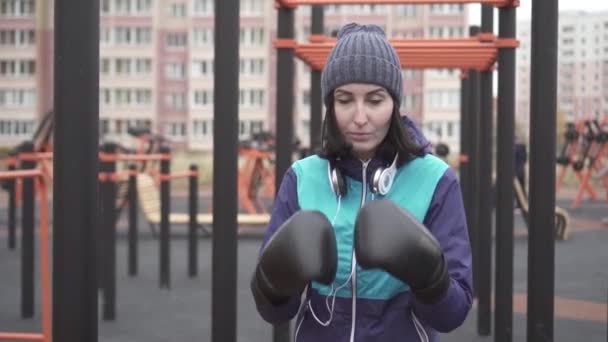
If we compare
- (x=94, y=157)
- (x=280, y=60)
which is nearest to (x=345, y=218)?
(x=94, y=157)

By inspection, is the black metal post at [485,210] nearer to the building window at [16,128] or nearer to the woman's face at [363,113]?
the woman's face at [363,113]

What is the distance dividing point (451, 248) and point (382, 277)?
144 millimetres

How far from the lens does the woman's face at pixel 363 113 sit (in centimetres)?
156

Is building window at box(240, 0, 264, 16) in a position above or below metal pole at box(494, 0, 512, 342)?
above

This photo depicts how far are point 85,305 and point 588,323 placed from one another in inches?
137

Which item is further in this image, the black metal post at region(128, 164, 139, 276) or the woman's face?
the black metal post at region(128, 164, 139, 276)

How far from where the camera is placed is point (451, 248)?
1549 millimetres

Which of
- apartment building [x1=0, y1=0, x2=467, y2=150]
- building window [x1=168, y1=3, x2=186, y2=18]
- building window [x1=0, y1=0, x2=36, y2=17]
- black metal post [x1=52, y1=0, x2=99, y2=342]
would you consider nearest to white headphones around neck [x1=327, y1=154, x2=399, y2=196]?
black metal post [x1=52, y1=0, x2=99, y2=342]

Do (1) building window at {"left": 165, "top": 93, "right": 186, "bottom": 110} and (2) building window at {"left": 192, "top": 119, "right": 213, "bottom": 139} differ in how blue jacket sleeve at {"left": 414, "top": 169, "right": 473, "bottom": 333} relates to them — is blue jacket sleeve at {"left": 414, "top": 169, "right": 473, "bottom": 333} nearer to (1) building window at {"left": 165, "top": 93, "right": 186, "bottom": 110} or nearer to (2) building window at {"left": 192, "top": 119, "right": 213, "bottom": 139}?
(2) building window at {"left": 192, "top": 119, "right": 213, "bottom": 139}

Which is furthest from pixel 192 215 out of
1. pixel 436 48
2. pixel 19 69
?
pixel 19 69

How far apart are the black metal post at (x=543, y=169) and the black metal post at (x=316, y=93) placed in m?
2.01

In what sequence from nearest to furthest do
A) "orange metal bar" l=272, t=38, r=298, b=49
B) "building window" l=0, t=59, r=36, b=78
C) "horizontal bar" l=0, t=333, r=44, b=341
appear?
"orange metal bar" l=272, t=38, r=298, b=49, "horizontal bar" l=0, t=333, r=44, b=341, "building window" l=0, t=59, r=36, b=78

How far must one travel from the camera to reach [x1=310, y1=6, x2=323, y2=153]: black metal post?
4.26 metres

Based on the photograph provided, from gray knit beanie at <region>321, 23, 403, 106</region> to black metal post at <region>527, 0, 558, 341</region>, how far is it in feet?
2.58
